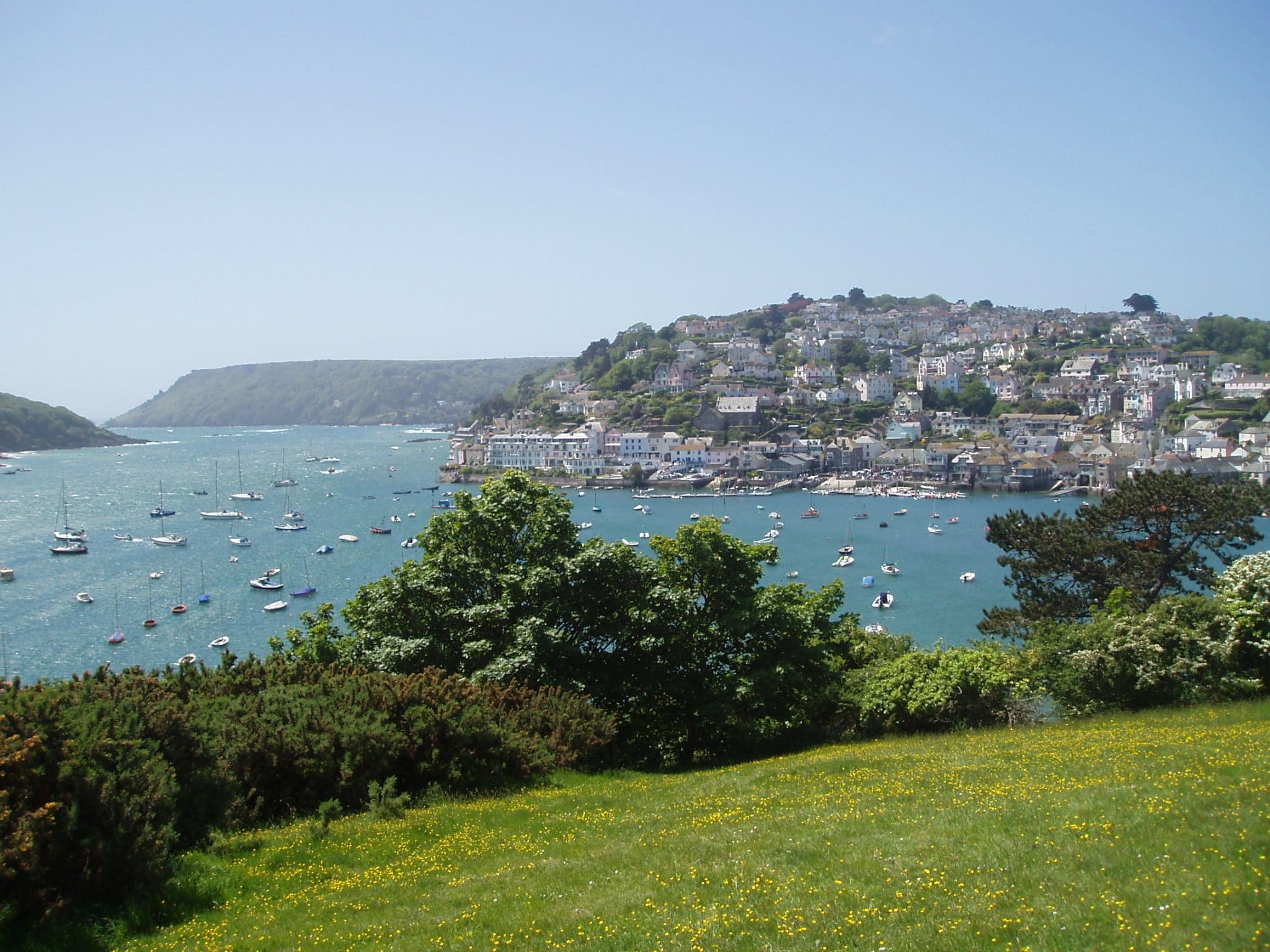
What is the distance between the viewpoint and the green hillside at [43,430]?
108 meters

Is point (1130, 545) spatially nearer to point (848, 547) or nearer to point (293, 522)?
point (848, 547)

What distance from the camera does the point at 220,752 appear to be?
7.05m

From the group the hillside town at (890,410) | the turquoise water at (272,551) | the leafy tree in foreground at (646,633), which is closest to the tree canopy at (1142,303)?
the hillside town at (890,410)

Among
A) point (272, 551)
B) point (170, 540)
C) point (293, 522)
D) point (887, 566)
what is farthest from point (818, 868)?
point (293, 522)

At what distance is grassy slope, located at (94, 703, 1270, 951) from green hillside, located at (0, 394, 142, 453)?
11997 centimetres

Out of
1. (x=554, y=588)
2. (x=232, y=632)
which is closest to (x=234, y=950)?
(x=554, y=588)

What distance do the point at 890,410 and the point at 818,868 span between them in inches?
3530

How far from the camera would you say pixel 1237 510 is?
62.6 feet

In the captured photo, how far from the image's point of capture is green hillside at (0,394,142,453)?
4237 inches

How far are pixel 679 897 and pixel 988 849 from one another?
5.43ft

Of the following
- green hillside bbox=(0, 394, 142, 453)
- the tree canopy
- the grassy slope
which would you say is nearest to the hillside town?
→ the tree canopy

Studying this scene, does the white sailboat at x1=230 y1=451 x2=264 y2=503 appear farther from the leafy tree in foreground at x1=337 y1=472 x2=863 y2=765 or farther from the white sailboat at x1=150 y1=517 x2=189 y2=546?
the leafy tree in foreground at x1=337 y1=472 x2=863 y2=765

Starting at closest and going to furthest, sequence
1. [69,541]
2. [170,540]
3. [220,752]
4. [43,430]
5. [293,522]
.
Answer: [220,752]
[69,541]
[170,540]
[293,522]
[43,430]

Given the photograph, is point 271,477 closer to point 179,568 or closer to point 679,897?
point 179,568
